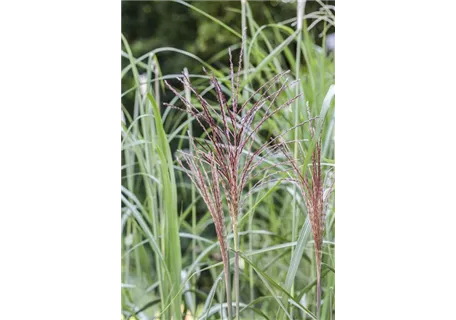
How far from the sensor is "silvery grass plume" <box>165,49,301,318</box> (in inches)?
76.5

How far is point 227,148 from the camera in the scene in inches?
76.9

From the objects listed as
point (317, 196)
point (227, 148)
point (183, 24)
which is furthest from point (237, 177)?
point (183, 24)

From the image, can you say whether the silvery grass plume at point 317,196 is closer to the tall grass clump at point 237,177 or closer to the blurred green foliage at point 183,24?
the tall grass clump at point 237,177

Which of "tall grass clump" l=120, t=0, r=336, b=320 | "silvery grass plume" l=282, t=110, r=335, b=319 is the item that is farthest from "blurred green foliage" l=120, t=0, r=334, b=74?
"silvery grass plume" l=282, t=110, r=335, b=319

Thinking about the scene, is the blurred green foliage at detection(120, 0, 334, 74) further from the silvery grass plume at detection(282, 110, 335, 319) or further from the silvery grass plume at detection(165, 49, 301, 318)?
the silvery grass plume at detection(282, 110, 335, 319)

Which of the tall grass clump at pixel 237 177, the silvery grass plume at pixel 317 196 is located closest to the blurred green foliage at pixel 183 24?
the tall grass clump at pixel 237 177

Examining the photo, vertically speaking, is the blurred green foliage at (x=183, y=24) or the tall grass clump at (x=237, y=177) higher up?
the blurred green foliage at (x=183, y=24)

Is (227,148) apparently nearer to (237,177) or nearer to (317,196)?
(237,177)

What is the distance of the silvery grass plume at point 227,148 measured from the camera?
194cm

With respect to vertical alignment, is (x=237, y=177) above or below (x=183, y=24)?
below

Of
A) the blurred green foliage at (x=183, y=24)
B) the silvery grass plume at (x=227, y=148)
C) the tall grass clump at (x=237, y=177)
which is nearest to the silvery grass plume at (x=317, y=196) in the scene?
the tall grass clump at (x=237, y=177)

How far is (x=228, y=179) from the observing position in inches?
76.4
